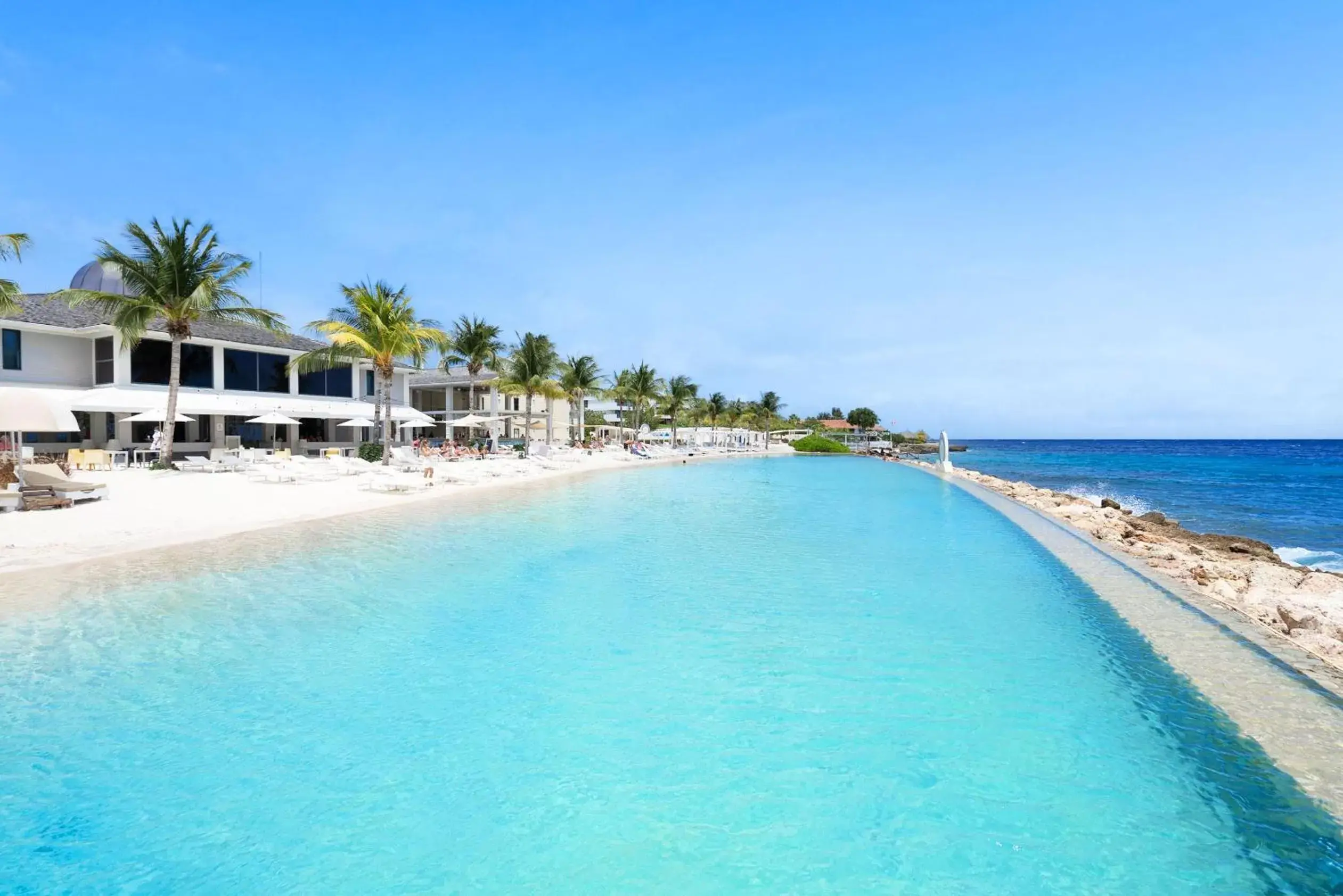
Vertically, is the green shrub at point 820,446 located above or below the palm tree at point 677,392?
below

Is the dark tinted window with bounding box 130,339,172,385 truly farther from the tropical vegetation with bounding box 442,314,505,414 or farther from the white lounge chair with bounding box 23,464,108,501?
the white lounge chair with bounding box 23,464,108,501

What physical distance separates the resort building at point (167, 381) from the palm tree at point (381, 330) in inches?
107

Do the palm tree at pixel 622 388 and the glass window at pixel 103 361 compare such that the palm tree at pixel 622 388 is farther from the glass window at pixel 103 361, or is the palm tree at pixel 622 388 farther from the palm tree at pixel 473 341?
the glass window at pixel 103 361

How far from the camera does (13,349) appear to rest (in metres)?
22.0

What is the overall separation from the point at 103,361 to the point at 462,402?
2257cm

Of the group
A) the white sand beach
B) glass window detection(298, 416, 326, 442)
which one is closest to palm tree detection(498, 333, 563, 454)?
glass window detection(298, 416, 326, 442)

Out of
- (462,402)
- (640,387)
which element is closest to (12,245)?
(462,402)

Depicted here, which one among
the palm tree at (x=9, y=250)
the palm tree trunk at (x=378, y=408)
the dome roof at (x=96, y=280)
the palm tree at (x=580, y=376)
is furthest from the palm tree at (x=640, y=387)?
the palm tree at (x=9, y=250)

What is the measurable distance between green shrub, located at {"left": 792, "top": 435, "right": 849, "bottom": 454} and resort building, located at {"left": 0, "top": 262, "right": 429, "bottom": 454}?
38.9 metres

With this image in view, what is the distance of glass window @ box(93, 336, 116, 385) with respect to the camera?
78.2 feet

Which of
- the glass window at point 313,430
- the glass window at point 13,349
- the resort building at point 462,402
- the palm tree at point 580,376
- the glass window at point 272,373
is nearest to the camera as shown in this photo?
the glass window at point 13,349

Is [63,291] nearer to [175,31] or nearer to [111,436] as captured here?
[111,436]

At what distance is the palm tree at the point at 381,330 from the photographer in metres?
24.2

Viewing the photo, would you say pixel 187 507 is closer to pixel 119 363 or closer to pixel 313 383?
pixel 119 363
